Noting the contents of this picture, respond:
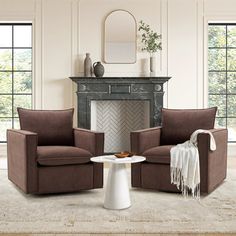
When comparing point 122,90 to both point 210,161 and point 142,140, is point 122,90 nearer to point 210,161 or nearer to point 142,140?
point 142,140

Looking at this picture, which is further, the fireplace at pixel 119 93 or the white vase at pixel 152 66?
the white vase at pixel 152 66

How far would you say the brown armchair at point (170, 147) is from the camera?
4230mm

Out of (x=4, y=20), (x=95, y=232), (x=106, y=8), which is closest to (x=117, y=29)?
(x=106, y=8)

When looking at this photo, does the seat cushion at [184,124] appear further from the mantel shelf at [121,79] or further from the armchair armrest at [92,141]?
the mantel shelf at [121,79]

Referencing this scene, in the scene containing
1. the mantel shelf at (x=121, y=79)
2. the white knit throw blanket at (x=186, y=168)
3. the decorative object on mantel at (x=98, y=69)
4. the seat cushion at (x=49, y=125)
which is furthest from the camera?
the decorative object on mantel at (x=98, y=69)

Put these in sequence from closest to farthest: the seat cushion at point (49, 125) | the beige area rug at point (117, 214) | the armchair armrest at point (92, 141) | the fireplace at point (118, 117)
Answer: the beige area rug at point (117, 214)
the armchair armrest at point (92, 141)
the seat cushion at point (49, 125)
the fireplace at point (118, 117)

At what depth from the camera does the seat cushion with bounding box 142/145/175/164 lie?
4.34 m

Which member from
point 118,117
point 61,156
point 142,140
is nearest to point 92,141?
point 61,156

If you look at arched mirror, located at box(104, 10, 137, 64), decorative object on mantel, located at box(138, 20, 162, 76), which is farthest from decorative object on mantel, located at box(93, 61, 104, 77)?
decorative object on mantel, located at box(138, 20, 162, 76)

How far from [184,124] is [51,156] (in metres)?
1.58

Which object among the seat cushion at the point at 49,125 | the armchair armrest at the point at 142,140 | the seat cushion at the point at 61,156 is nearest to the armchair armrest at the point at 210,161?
the armchair armrest at the point at 142,140

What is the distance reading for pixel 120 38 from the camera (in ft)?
24.6

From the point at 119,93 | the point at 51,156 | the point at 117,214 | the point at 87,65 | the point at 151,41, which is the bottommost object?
the point at 117,214

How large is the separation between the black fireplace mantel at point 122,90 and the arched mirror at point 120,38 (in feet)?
1.60
